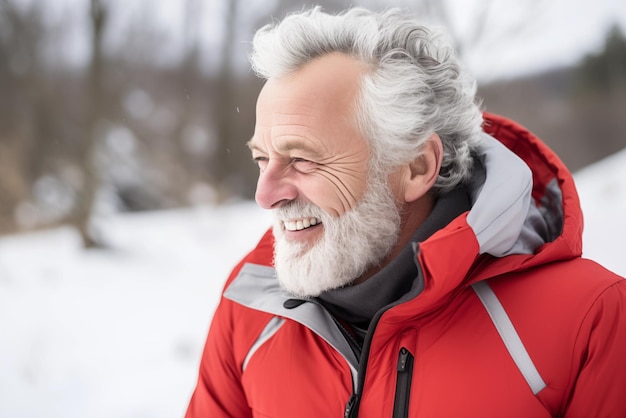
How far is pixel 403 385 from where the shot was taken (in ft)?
4.03

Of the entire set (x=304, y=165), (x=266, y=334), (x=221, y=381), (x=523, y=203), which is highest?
(x=304, y=165)

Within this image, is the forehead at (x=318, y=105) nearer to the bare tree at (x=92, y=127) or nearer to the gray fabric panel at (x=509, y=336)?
the gray fabric panel at (x=509, y=336)

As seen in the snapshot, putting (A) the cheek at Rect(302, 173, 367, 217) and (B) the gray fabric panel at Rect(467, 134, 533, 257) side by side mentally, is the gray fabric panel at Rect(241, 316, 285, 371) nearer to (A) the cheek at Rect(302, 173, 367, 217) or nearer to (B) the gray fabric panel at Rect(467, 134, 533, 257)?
(A) the cheek at Rect(302, 173, 367, 217)

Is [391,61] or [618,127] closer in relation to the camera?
[391,61]

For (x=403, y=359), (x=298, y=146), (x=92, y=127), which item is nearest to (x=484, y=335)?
(x=403, y=359)

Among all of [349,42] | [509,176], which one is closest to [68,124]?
[349,42]

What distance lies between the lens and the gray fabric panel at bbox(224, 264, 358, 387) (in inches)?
52.5

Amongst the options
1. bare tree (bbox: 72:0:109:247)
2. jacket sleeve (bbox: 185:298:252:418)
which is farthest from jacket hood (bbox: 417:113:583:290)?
bare tree (bbox: 72:0:109:247)

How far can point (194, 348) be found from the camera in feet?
11.9

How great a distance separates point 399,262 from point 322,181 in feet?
0.94

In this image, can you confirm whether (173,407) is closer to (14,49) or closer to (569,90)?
(14,49)

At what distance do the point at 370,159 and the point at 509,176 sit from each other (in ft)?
1.16

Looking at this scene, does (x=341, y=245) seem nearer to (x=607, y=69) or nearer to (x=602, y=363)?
(x=602, y=363)

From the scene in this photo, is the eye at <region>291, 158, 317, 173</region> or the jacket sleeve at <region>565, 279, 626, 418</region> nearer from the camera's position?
the jacket sleeve at <region>565, 279, 626, 418</region>
